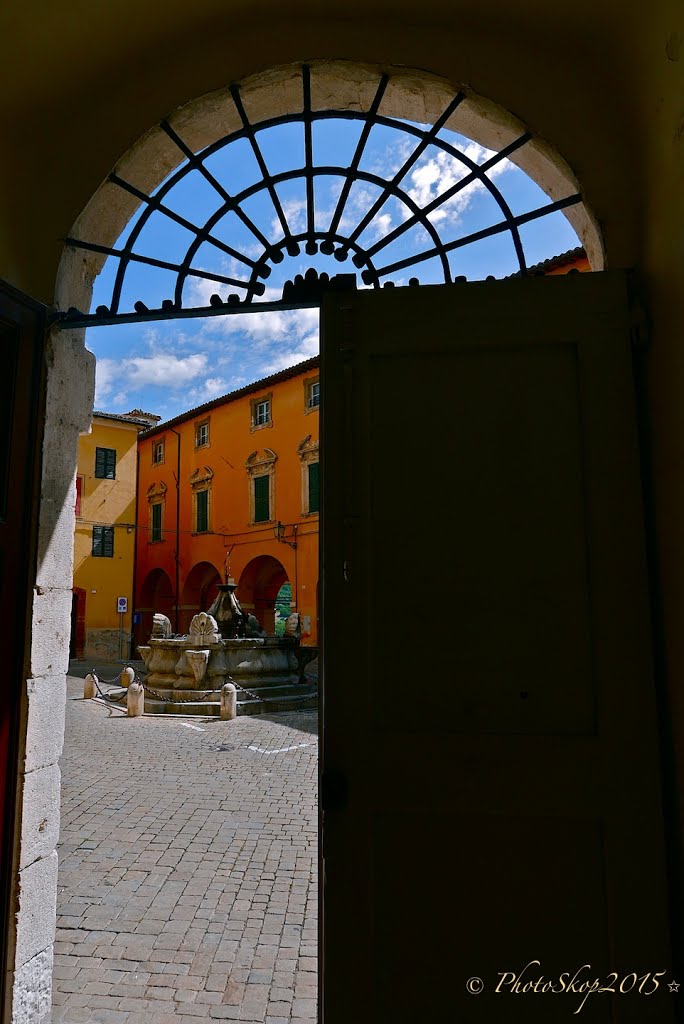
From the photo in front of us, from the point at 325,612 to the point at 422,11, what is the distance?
259 centimetres

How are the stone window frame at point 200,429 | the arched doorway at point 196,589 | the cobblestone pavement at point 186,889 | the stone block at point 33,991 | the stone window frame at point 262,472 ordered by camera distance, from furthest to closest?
the stone window frame at point 200,429, the arched doorway at point 196,589, the stone window frame at point 262,472, the cobblestone pavement at point 186,889, the stone block at point 33,991

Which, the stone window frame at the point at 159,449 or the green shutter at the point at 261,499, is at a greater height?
the stone window frame at the point at 159,449

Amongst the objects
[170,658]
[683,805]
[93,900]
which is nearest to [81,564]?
[170,658]

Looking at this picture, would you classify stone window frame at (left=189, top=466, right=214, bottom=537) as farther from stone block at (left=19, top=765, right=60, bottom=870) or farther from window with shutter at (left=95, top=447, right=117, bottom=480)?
stone block at (left=19, top=765, right=60, bottom=870)

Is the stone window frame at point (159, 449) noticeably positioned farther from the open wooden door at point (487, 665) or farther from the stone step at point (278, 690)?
the open wooden door at point (487, 665)

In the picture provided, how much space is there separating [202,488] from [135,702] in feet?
54.1

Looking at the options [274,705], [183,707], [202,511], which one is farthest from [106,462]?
[274,705]

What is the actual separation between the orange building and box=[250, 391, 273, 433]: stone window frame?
0.05m

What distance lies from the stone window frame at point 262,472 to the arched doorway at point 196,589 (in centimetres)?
400

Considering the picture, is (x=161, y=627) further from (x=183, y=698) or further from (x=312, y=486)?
(x=312, y=486)

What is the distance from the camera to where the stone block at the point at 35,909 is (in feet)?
8.39

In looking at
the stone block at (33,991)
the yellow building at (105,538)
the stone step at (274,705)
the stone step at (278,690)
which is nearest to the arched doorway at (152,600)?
the yellow building at (105,538)

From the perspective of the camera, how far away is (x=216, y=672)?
13.3 metres

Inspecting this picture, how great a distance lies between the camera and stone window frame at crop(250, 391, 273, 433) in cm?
2481
